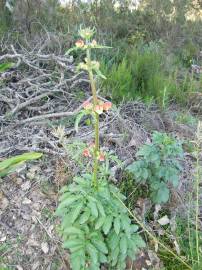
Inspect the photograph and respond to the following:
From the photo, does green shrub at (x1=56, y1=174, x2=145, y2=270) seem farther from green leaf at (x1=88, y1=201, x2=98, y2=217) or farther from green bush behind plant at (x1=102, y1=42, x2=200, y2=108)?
green bush behind plant at (x1=102, y1=42, x2=200, y2=108)

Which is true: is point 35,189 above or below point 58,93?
below

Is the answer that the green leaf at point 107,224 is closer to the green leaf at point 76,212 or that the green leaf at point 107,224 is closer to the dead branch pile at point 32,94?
the green leaf at point 76,212

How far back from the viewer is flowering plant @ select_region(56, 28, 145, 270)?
76.5 inches

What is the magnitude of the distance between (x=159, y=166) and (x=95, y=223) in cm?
51

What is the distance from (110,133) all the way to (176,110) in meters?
0.86

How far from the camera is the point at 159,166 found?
7.53ft

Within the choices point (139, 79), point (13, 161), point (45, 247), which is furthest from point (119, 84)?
point (45, 247)

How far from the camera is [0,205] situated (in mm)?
2457

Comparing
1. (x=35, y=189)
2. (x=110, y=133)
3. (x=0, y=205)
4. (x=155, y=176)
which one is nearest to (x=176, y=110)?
(x=110, y=133)

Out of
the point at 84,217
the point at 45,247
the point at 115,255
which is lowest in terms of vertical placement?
the point at 45,247

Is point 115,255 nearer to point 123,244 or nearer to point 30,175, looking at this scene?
point 123,244

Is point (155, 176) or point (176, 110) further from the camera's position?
point (176, 110)

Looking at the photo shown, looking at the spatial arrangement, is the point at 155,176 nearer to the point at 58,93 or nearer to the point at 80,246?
the point at 80,246

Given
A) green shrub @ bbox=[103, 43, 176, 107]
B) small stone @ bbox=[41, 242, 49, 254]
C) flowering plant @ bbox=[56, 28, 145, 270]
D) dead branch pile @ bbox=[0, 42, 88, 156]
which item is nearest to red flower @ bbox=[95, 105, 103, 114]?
flowering plant @ bbox=[56, 28, 145, 270]
